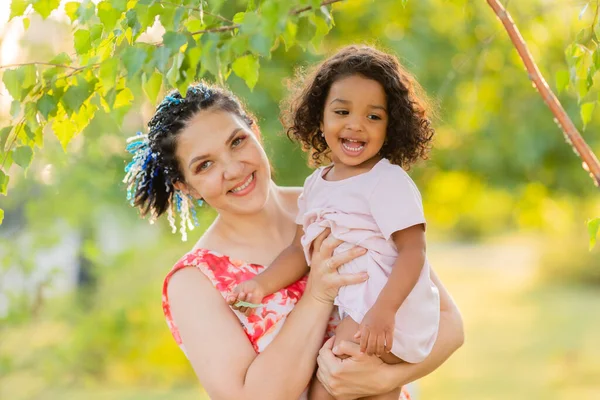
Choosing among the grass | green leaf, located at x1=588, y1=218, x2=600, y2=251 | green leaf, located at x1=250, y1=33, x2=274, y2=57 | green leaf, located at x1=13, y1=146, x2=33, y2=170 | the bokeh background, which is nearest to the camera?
green leaf, located at x1=250, y1=33, x2=274, y2=57

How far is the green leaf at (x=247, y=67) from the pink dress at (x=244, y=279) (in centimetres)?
73

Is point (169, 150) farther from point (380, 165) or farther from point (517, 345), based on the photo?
point (517, 345)

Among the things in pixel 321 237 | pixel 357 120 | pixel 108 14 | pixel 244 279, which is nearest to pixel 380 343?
pixel 321 237

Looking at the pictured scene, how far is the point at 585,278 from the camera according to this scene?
1670cm

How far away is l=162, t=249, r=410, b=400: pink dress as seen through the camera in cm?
223

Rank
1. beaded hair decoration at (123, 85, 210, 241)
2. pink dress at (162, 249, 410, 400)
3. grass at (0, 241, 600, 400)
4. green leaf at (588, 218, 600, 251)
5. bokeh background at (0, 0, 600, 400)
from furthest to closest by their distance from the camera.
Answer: grass at (0, 241, 600, 400), bokeh background at (0, 0, 600, 400), beaded hair decoration at (123, 85, 210, 241), pink dress at (162, 249, 410, 400), green leaf at (588, 218, 600, 251)

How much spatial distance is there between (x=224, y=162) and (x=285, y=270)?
34cm

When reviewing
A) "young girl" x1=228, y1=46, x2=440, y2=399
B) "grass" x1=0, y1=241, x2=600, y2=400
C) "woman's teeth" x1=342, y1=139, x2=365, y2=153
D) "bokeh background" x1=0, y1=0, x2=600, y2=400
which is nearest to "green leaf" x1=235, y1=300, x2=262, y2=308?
"young girl" x1=228, y1=46, x2=440, y2=399

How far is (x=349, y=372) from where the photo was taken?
212 cm

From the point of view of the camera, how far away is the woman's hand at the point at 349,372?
2113 mm

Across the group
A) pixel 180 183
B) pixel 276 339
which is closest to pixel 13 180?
pixel 180 183

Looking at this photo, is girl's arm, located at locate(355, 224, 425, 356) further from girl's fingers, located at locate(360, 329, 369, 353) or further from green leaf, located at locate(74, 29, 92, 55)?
green leaf, located at locate(74, 29, 92, 55)

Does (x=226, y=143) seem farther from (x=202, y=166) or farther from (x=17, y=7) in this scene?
(x=17, y=7)

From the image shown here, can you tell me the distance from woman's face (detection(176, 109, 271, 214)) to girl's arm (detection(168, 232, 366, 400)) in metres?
0.24
